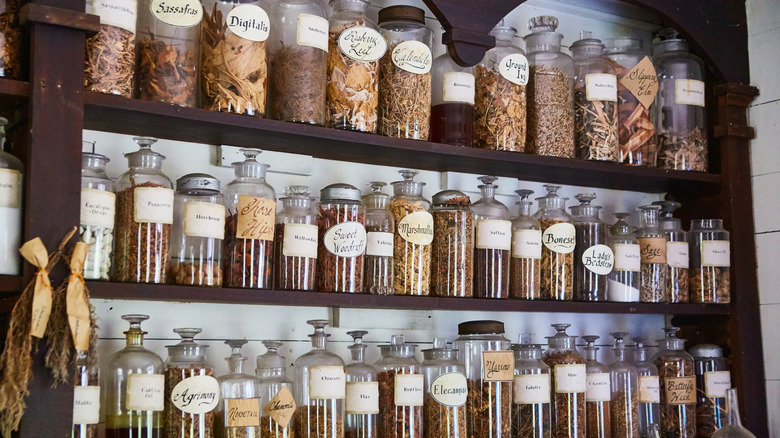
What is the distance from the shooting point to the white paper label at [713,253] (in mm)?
2193

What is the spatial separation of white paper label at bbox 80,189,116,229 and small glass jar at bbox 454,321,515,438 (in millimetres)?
816

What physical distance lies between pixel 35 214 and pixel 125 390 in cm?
37

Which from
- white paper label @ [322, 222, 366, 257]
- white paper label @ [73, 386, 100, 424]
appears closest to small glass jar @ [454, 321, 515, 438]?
white paper label @ [322, 222, 366, 257]

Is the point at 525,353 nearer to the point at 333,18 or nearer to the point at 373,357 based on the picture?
the point at 373,357

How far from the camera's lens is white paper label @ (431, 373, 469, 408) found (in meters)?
1.82

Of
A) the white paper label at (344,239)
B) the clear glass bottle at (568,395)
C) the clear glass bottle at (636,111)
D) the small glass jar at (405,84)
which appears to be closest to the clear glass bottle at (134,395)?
the white paper label at (344,239)

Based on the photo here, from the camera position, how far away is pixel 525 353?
198cm

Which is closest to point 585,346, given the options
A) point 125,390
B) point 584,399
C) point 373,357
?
point 584,399

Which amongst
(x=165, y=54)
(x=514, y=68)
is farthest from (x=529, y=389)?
(x=165, y=54)

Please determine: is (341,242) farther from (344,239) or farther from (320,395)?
(320,395)

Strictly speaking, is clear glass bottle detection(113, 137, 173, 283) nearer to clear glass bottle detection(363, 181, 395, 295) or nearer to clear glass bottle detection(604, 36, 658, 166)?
clear glass bottle detection(363, 181, 395, 295)

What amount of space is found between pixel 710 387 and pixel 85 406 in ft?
4.90

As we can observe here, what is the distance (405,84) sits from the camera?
186 centimetres

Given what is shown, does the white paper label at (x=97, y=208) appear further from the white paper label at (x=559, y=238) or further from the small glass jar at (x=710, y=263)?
the small glass jar at (x=710, y=263)
